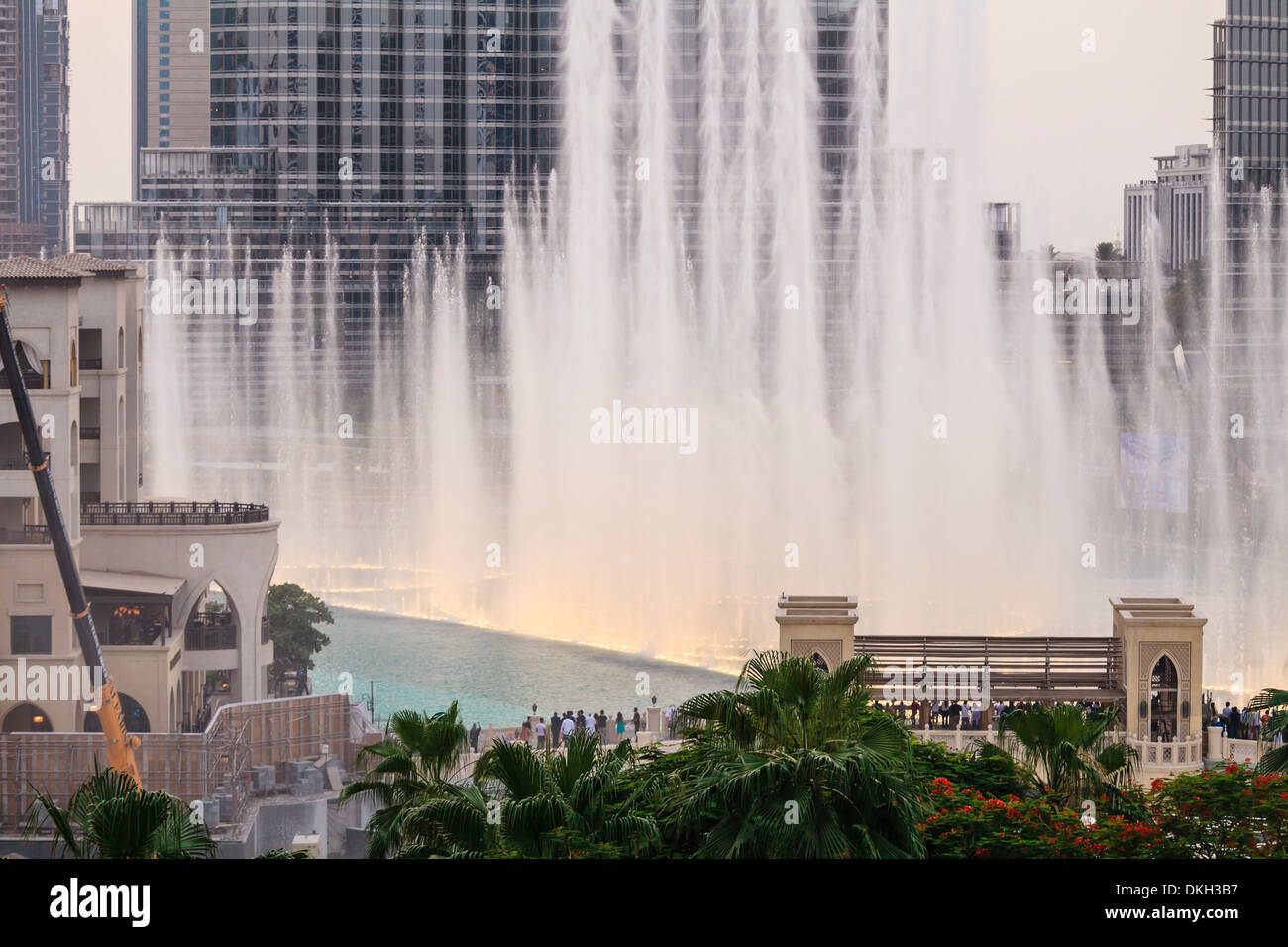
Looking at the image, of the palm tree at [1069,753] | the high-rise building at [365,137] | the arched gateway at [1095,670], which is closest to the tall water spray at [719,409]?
the high-rise building at [365,137]

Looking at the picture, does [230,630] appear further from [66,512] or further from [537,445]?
[537,445]

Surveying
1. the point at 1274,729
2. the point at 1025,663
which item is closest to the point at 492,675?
the point at 1025,663

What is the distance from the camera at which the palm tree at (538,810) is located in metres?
14.5

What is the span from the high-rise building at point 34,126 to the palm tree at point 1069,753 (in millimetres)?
99978

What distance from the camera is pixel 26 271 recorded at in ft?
114

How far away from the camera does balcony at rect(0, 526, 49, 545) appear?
109 ft

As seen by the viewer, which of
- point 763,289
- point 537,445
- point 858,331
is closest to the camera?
point 537,445

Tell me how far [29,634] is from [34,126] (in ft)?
379

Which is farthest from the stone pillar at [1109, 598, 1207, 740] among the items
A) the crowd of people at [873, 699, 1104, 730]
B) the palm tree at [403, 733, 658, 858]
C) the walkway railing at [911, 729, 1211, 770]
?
the palm tree at [403, 733, 658, 858]

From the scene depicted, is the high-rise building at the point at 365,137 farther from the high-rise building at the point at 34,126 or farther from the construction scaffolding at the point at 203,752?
the construction scaffolding at the point at 203,752

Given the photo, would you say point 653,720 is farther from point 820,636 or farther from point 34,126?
point 34,126
